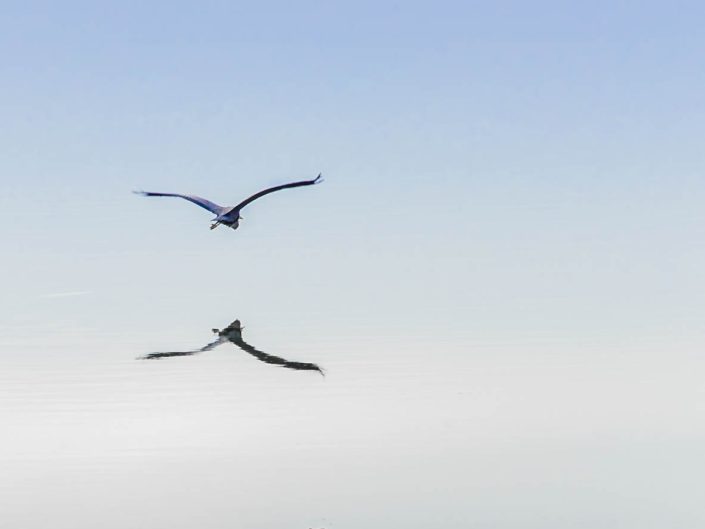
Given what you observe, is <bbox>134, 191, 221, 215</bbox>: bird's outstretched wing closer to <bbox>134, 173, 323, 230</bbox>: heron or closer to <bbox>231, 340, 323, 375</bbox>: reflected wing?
<bbox>134, 173, 323, 230</bbox>: heron

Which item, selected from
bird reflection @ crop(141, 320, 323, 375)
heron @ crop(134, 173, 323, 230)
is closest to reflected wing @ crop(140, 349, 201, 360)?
bird reflection @ crop(141, 320, 323, 375)

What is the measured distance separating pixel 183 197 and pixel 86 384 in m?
16.8

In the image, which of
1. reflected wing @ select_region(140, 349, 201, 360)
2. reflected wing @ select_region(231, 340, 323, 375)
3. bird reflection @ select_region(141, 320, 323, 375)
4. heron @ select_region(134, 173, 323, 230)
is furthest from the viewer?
heron @ select_region(134, 173, 323, 230)

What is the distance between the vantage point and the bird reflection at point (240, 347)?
100 ft

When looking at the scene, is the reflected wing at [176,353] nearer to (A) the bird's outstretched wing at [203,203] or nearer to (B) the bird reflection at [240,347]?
(B) the bird reflection at [240,347]

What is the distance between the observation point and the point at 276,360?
31.5 meters

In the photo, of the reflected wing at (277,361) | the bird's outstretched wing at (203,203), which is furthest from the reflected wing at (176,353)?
the bird's outstretched wing at (203,203)

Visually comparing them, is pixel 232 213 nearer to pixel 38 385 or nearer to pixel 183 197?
pixel 183 197

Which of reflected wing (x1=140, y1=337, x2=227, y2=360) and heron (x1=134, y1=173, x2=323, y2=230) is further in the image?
heron (x1=134, y1=173, x2=323, y2=230)

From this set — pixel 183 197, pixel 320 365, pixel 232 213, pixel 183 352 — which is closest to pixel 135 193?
pixel 183 197

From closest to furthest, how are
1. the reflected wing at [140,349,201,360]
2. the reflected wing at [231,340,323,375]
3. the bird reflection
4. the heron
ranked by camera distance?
the reflected wing at [231,340,323,375] < the bird reflection < the reflected wing at [140,349,201,360] < the heron

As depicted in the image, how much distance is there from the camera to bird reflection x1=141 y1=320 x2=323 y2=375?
100ft

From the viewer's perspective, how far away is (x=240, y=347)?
33.9m

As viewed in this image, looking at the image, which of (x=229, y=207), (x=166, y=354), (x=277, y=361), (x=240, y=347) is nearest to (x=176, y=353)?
(x=166, y=354)
